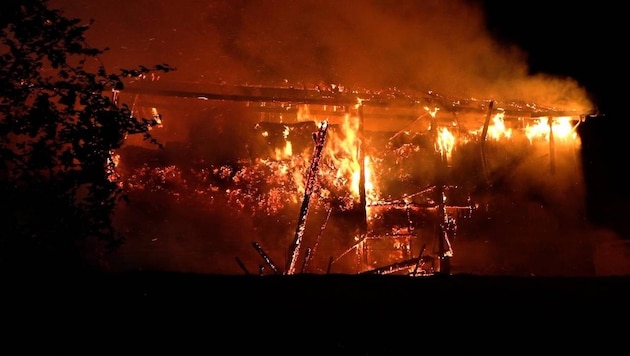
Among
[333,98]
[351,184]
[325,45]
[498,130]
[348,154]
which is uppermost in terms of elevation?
[325,45]

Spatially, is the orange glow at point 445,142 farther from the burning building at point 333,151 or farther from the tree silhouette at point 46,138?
the tree silhouette at point 46,138

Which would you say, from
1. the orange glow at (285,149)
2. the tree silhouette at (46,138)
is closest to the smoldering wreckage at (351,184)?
the orange glow at (285,149)

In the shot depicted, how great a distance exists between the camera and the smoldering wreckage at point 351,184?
35.6 feet

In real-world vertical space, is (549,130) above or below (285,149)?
above

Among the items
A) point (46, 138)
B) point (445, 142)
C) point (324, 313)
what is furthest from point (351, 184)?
point (46, 138)

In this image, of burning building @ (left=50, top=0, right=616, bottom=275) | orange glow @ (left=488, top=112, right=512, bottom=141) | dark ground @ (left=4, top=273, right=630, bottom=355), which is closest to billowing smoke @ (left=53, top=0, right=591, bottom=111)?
burning building @ (left=50, top=0, right=616, bottom=275)

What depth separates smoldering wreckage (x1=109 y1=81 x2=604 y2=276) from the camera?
10836 mm

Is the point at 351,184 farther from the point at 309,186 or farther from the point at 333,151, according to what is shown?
the point at 309,186

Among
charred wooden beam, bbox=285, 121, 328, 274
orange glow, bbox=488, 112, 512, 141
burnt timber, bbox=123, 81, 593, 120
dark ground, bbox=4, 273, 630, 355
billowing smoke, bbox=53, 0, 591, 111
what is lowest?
dark ground, bbox=4, 273, 630, 355

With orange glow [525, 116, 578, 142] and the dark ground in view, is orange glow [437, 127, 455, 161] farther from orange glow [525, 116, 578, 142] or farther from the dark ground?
the dark ground

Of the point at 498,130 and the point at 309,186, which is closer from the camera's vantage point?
the point at 309,186

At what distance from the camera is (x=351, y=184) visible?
38.7ft

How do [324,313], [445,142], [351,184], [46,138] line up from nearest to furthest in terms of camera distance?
[324,313] → [46,138] → [351,184] → [445,142]

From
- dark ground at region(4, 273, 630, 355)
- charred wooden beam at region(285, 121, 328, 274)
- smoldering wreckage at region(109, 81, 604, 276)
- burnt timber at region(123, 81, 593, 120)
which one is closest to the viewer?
dark ground at region(4, 273, 630, 355)
